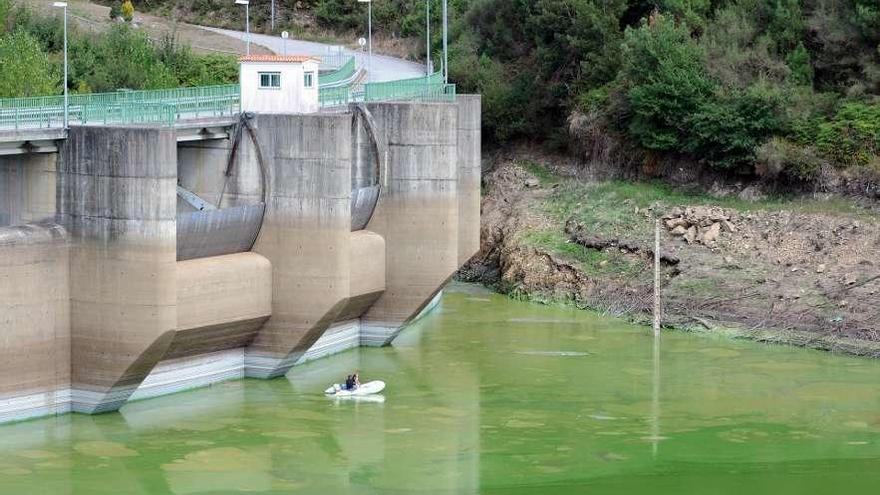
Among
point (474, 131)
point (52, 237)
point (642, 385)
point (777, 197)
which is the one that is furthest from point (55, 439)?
point (777, 197)

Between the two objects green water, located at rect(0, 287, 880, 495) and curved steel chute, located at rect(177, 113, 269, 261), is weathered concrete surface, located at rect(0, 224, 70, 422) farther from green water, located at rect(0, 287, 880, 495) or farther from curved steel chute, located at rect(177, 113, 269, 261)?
curved steel chute, located at rect(177, 113, 269, 261)

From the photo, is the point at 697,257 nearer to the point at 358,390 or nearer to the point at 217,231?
the point at 358,390

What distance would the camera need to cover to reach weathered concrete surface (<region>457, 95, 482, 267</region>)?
47.5 metres

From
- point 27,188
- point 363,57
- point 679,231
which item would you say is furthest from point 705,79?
point 27,188

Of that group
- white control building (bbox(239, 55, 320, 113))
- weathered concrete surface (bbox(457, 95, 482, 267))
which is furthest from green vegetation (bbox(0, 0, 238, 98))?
weathered concrete surface (bbox(457, 95, 482, 267))

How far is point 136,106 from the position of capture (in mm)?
36094

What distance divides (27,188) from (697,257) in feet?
63.0

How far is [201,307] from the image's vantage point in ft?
120

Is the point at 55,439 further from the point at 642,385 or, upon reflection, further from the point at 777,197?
the point at 777,197

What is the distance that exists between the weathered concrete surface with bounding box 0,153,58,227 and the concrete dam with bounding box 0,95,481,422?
4cm

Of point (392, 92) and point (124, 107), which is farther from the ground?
point (392, 92)

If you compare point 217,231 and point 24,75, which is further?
point 24,75

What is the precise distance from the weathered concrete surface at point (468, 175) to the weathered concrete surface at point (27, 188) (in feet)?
49.4

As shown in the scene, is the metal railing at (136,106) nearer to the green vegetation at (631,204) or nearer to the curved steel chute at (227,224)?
the curved steel chute at (227,224)
